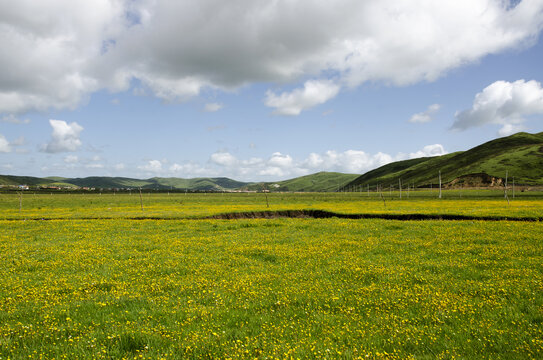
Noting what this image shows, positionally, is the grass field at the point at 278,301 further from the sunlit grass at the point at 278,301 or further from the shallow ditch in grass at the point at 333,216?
the shallow ditch in grass at the point at 333,216

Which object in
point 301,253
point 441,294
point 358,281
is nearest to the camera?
point 441,294

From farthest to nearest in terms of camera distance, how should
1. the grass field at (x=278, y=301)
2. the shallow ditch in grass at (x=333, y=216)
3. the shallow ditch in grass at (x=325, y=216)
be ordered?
the shallow ditch in grass at (x=333, y=216)
the shallow ditch in grass at (x=325, y=216)
the grass field at (x=278, y=301)

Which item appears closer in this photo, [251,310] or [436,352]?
[436,352]

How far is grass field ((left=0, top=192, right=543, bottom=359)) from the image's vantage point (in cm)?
790

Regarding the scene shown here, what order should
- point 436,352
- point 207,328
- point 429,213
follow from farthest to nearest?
point 429,213 < point 207,328 < point 436,352

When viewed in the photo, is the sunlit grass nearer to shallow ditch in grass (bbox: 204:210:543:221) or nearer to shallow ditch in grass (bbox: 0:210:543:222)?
shallow ditch in grass (bbox: 0:210:543:222)

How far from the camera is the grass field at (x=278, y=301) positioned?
7902mm

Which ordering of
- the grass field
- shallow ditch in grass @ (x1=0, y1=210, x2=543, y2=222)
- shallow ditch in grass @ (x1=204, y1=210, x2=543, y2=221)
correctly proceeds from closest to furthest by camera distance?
the grass field, shallow ditch in grass @ (x1=0, y1=210, x2=543, y2=222), shallow ditch in grass @ (x1=204, y1=210, x2=543, y2=221)

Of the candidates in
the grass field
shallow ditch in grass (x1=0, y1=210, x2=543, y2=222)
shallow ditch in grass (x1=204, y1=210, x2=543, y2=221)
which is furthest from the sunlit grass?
shallow ditch in grass (x1=204, y1=210, x2=543, y2=221)

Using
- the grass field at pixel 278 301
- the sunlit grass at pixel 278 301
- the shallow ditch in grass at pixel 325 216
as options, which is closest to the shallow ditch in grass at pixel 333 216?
the shallow ditch in grass at pixel 325 216

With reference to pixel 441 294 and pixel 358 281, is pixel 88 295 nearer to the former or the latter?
pixel 358 281

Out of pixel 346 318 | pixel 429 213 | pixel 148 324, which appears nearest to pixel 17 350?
pixel 148 324

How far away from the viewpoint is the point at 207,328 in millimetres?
9039

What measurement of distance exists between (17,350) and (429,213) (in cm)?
4937
